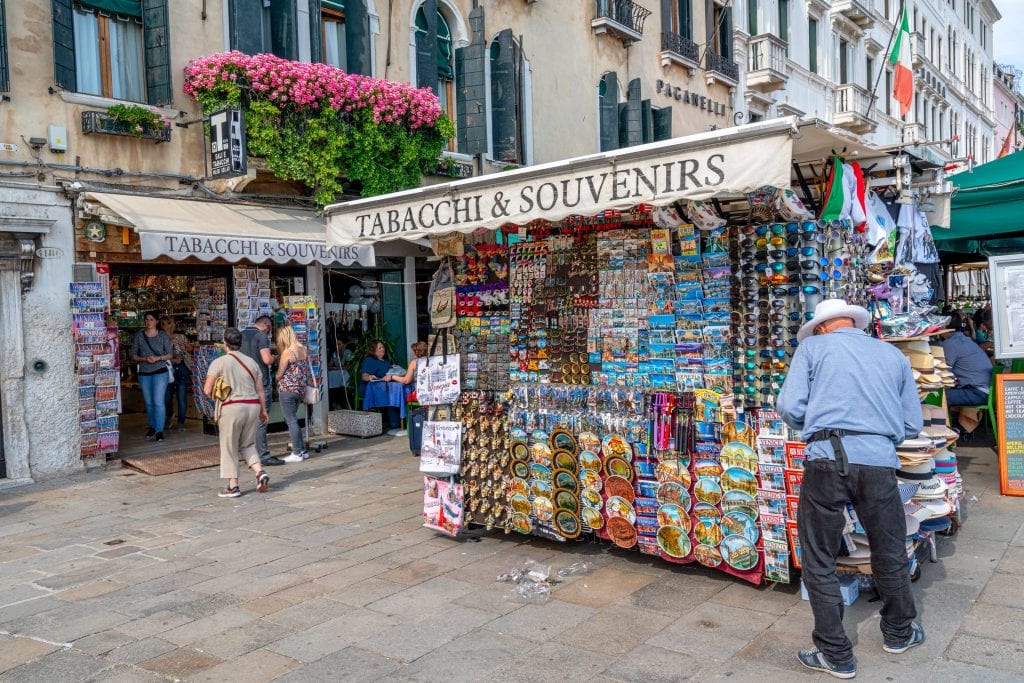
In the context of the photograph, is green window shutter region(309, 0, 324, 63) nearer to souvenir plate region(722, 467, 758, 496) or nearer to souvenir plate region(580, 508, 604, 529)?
souvenir plate region(580, 508, 604, 529)

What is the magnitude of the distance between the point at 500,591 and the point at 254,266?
690 centimetres

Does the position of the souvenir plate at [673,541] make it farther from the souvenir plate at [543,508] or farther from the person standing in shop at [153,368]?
the person standing in shop at [153,368]

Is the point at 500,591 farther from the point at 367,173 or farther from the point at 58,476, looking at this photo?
the point at 367,173

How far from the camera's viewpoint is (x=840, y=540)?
3861mm

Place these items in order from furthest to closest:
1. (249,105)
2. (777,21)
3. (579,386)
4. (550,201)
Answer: (777,21) < (249,105) < (579,386) < (550,201)

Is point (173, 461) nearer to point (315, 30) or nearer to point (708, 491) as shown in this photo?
point (315, 30)

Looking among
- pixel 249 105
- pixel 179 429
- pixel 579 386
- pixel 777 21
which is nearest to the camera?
pixel 579 386

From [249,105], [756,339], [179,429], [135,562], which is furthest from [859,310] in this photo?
[179,429]

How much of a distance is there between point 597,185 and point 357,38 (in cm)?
810

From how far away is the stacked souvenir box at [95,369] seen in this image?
28.9 feet

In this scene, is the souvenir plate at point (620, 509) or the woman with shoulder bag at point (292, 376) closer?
the souvenir plate at point (620, 509)

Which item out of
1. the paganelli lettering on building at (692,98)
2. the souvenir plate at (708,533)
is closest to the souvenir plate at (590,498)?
the souvenir plate at (708,533)

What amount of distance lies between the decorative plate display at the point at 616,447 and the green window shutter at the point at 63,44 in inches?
274

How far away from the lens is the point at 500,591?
198 inches
